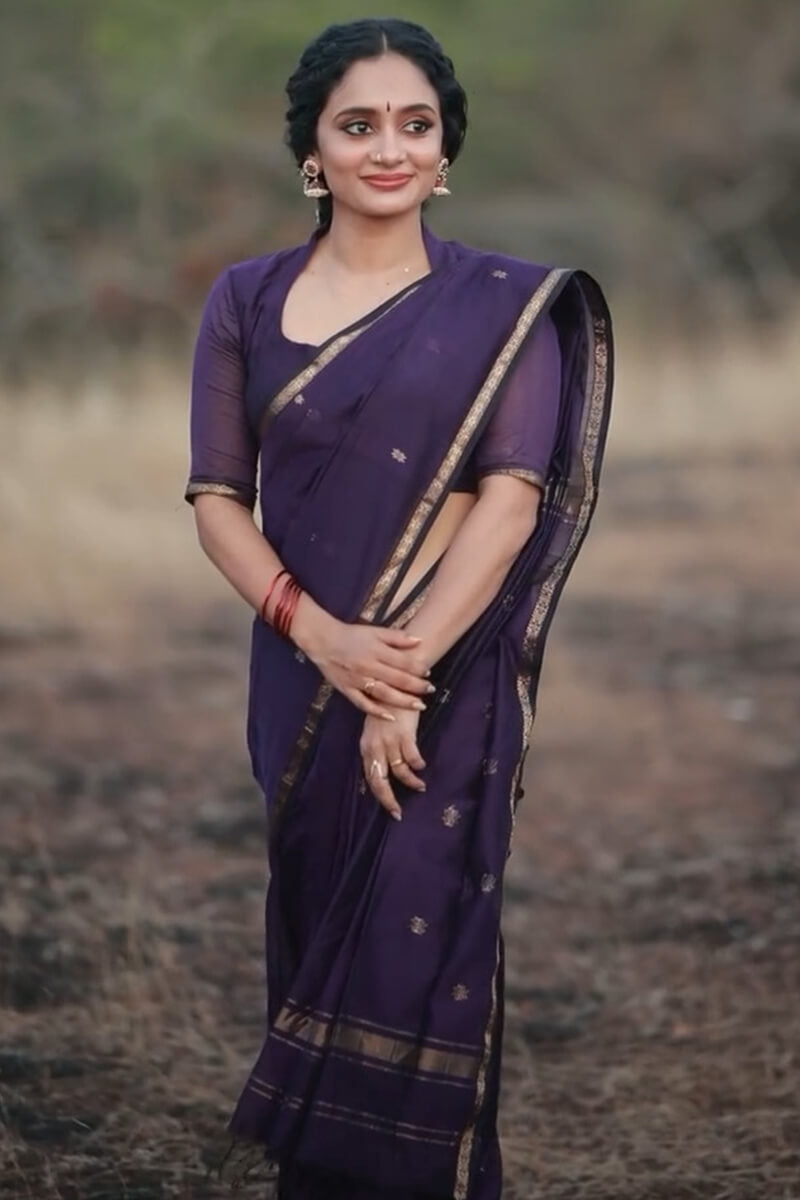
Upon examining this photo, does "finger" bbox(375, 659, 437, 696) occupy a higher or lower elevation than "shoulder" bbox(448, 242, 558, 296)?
lower

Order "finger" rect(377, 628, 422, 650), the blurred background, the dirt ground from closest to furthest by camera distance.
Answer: "finger" rect(377, 628, 422, 650) < the dirt ground < the blurred background

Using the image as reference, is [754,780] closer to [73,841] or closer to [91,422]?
[73,841]

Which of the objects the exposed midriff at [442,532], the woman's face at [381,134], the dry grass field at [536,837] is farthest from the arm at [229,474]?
the dry grass field at [536,837]

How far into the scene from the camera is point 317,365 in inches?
105

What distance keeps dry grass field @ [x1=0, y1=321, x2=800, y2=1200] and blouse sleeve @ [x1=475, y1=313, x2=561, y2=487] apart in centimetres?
121

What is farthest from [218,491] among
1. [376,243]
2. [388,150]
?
[388,150]

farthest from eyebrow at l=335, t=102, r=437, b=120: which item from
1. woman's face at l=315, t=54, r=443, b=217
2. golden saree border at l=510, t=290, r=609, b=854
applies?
golden saree border at l=510, t=290, r=609, b=854

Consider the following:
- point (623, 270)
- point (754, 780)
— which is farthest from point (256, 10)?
point (754, 780)

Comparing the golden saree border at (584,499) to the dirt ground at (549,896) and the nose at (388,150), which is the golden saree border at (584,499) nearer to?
the nose at (388,150)

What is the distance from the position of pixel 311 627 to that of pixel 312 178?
0.55 metres

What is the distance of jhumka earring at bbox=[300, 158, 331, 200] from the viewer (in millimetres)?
2738

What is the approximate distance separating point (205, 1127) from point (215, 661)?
4021 mm

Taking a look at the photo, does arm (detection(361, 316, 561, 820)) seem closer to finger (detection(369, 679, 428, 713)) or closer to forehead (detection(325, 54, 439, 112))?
finger (detection(369, 679, 428, 713))

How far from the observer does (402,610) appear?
2.69 metres
